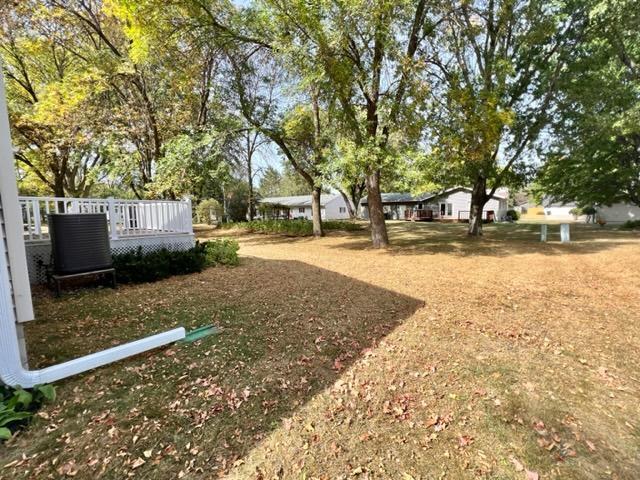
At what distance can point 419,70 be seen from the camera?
9500 millimetres

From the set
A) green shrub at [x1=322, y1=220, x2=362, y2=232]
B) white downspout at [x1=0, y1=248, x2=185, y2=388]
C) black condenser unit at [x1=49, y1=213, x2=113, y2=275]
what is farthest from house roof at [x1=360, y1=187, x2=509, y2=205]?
white downspout at [x1=0, y1=248, x2=185, y2=388]

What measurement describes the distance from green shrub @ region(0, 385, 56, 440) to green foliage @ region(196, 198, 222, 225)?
3089 cm

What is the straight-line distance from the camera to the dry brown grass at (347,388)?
7.61ft

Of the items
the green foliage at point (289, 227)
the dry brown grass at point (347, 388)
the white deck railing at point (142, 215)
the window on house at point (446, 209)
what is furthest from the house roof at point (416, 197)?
the dry brown grass at point (347, 388)

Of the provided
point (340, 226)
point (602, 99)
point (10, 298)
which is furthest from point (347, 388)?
point (340, 226)

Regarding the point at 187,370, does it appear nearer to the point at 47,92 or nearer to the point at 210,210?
the point at 47,92

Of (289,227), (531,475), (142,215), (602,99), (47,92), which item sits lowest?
(531,475)

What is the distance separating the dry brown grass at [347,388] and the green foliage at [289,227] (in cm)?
1262

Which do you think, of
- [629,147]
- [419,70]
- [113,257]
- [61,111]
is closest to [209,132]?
[61,111]

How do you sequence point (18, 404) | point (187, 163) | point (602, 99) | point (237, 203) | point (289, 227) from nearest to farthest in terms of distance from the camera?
point (18, 404) < point (187, 163) < point (602, 99) < point (289, 227) < point (237, 203)

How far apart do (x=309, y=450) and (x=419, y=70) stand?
10294 mm

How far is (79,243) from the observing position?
5.68 meters

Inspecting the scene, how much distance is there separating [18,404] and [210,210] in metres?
31.4

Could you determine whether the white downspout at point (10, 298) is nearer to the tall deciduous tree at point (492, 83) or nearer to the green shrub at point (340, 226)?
the tall deciduous tree at point (492, 83)
